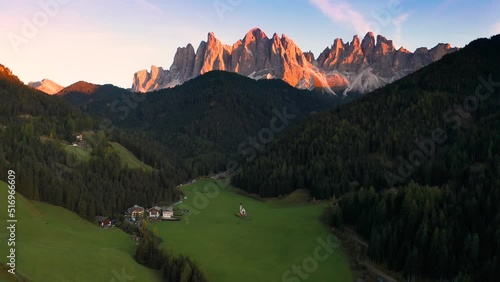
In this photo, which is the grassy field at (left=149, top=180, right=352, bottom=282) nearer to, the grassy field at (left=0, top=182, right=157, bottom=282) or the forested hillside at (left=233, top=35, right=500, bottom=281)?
the forested hillside at (left=233, top=35, right=500, bottom=281)

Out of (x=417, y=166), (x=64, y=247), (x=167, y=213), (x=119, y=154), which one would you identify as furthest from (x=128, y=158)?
(x=417, y=166)

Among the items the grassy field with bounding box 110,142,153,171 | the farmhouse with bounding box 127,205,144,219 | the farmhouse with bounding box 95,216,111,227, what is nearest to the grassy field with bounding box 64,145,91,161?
the grassy field with bounding box 110,142,153,171

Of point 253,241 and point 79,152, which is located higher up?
point 79,152

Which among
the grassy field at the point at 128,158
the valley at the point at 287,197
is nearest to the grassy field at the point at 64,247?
the valley at the point at 287,197

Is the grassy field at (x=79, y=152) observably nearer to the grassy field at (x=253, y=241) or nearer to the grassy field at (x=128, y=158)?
the grassy field at (x=128, y=158)

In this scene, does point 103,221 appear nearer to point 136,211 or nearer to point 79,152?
point 136,211

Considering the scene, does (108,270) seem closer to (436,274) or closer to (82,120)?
(436,274)
